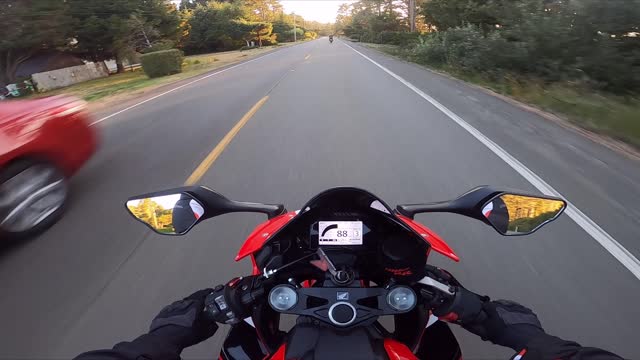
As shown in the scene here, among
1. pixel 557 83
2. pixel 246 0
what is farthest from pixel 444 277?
pixel 246 0

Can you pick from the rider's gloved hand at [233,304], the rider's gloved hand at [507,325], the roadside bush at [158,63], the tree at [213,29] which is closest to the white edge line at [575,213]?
the rider's gloved hand at [507,325]

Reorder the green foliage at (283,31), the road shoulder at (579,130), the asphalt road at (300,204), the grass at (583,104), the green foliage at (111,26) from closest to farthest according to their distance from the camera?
the asphalt road at (300,204), the road shoulder at (579,130), the grass at (583,104), the green foliage at (111,26), the green foliage at (283,31)

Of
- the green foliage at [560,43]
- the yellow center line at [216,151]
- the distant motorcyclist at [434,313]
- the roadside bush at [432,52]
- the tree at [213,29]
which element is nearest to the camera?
the distant motorcyclist at [434,313]

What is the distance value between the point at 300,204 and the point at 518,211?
309 cm

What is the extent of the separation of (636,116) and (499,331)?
810 centimetres

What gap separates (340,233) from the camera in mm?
1872

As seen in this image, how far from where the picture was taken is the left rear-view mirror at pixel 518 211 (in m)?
1.95

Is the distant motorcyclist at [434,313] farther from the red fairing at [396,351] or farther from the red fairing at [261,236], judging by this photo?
the red fairing at [396,351]

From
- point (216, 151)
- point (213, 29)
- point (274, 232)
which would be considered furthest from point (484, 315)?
point (213, 29)

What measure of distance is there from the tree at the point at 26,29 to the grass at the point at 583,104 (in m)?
17.5

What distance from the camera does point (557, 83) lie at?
12.3 meters

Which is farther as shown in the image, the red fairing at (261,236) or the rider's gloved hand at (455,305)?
the red fairing at (261,236)

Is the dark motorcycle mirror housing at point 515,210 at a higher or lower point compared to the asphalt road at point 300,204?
higher

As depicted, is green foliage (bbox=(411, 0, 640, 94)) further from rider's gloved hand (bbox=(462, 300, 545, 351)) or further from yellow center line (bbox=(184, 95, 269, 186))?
rider's gloved hand (bbox=(462, 300, 545, 351))
